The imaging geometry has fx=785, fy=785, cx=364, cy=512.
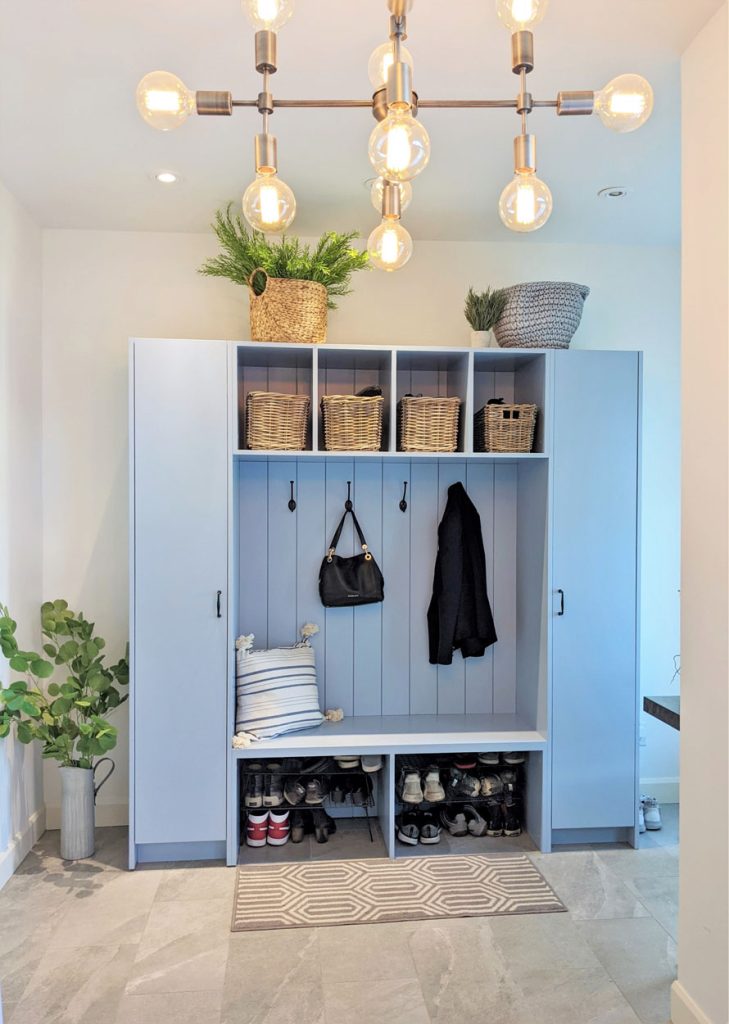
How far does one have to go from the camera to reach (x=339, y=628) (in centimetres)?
370

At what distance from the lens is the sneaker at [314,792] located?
11.3 feet

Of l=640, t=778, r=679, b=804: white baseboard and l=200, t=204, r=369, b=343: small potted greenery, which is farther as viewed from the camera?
l=640, t=778, r=679, b=804: white baseboard

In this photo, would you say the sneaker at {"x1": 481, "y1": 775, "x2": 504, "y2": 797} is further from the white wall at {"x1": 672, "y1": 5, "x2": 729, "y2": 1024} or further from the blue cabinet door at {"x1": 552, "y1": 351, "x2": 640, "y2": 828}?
the white wall at {"x1": 672, "y1": 5, "x2": 729, "y2": 1024}

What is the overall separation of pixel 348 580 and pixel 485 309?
136 centimetres

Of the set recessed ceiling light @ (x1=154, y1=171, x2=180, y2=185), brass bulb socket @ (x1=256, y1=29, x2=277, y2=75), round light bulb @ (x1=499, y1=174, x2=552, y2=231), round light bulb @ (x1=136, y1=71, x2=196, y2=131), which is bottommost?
round light bulb @ (x1=499, y1=174, x2=552, y2=231)

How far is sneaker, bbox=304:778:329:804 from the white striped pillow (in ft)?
0.91

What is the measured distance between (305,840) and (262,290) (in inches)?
93.5

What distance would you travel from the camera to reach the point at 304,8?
78.1 inches

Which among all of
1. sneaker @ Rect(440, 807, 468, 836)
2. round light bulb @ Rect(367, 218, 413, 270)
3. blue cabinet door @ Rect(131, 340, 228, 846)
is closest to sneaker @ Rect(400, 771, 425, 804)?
sneaker @ Rect(440, 807, 468, 836)

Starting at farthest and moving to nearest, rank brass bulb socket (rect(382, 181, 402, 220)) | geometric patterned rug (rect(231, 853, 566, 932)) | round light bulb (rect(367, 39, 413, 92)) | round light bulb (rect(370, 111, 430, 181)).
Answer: geometric patterned rug (rect(231, 853, 566, 932))
brass bulb socket (rect(382, 181, 402, 220))
round light bulb (rect(367, 39, 413, 92))
round light bulb (rect(370, 111, 430, 181))

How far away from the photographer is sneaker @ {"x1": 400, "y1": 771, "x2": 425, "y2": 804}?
133 inches

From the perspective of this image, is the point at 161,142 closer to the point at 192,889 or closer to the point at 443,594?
the point at 443,594

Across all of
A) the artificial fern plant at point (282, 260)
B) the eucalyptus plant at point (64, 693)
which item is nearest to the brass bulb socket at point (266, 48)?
the artificial fern plant at point (282, 260)

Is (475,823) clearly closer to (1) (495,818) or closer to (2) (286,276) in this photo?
(1) (495,818)
